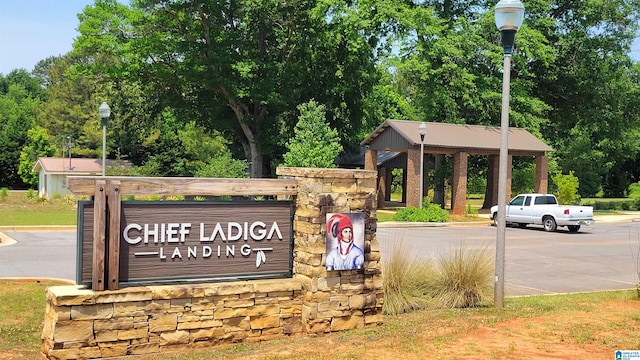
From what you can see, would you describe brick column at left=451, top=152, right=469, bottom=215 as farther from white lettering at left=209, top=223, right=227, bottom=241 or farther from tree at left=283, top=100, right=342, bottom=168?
white lettering at left=209, top=223, right=227, bottom=241

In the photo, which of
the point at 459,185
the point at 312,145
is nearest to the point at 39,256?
the point at 312,145

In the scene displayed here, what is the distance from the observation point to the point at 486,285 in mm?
9922

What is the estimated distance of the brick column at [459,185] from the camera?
112 ft

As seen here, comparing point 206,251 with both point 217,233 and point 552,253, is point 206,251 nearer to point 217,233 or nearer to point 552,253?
point 217,233

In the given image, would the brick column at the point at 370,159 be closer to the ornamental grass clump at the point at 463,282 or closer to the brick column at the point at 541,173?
the brick column at the point at 541,173

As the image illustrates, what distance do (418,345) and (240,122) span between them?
3900cm

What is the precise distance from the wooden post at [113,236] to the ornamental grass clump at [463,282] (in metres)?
4.66

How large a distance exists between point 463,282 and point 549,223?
18.6 m

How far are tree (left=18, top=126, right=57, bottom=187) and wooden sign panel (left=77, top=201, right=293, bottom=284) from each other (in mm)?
56918

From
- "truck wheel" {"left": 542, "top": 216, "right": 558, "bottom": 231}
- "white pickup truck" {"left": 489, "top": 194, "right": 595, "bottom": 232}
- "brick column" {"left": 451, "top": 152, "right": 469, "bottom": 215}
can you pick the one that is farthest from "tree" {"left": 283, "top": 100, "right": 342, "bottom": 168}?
"truck wheel" {"left": 542, "top": 216, "right": 558, "bottom": 231}

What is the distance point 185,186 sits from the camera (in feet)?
24.7

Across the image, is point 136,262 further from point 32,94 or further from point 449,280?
point 32,94

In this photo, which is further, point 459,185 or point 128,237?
point 459,185

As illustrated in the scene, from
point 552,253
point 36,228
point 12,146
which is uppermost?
point 12,146
